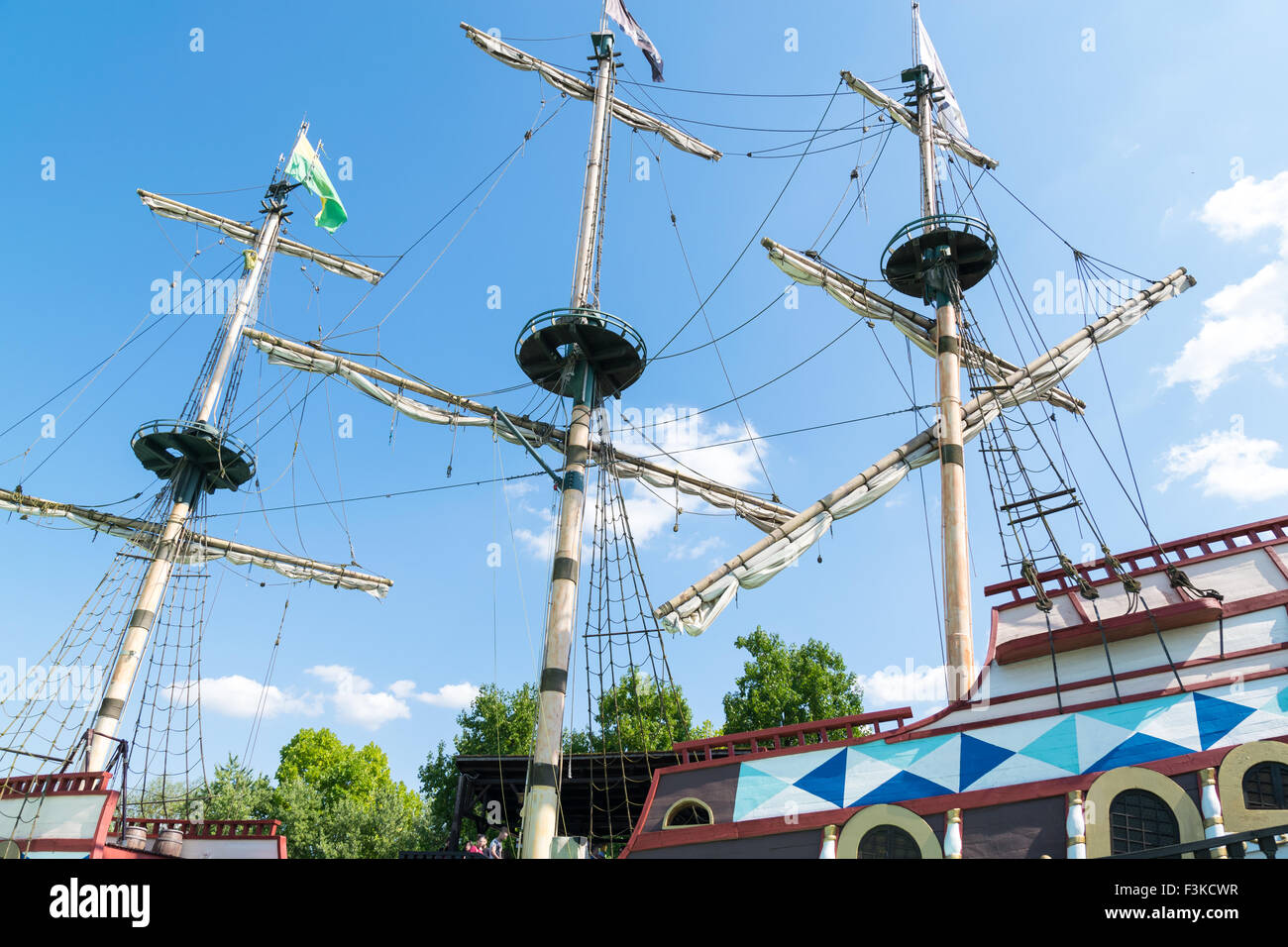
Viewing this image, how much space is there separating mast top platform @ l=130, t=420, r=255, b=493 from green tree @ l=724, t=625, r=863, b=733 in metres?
19.2

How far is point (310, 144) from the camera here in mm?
24172

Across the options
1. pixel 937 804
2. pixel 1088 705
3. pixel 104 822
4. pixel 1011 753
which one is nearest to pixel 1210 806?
pixel 1088 705

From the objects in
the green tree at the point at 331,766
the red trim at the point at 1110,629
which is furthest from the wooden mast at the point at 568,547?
the green tree at the point at 331,766

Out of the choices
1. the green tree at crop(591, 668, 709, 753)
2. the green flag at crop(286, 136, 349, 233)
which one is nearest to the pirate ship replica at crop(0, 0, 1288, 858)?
the green flag at crop(286, 136, 349, 233)

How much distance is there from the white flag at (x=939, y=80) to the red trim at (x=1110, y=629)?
14607 mm

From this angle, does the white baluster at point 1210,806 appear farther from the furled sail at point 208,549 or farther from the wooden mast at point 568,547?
the furled sail at point 208,549

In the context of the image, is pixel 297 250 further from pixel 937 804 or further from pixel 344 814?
pixel 937 804

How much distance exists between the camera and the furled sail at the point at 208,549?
878 inches

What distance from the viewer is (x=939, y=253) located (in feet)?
53.9

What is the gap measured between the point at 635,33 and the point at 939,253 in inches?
343
